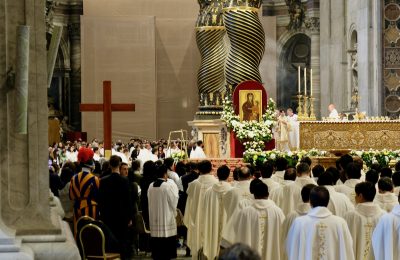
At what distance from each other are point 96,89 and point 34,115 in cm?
3132

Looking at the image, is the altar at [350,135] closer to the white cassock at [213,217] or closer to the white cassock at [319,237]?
the white cassock at [213,217]

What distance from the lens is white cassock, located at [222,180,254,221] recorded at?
1139cm

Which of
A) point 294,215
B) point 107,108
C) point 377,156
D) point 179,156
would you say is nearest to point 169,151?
point 179,156

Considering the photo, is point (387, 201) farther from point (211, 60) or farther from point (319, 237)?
point (211, 60)

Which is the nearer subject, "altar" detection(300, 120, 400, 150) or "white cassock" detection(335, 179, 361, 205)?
"white cassock" detection(335, 179, 361, 205)

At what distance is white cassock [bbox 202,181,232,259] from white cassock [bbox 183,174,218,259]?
140 millimetres

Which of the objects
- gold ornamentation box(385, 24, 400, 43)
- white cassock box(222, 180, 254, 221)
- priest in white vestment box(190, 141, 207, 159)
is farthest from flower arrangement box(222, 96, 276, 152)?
white cassock box(222, 180, 254, 221)

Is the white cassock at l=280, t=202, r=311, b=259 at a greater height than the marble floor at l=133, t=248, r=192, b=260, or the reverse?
the white cassock at l=280, t=202, r=311, b=259

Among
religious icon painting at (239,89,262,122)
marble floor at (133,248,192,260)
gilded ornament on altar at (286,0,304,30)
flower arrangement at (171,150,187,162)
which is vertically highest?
gilded ornament on altar at (286,0,304,30)

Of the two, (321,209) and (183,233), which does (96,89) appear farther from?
(321,209)

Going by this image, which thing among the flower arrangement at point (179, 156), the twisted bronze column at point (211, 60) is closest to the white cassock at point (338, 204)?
the flower arrangement at point (179, 156)

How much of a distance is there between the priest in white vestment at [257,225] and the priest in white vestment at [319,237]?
1496mm

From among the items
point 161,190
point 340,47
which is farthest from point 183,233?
point 340,47

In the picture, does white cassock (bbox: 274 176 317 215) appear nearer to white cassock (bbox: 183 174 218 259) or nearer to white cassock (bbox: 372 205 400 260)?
white cassock (bbox: 183 174 218 259)
